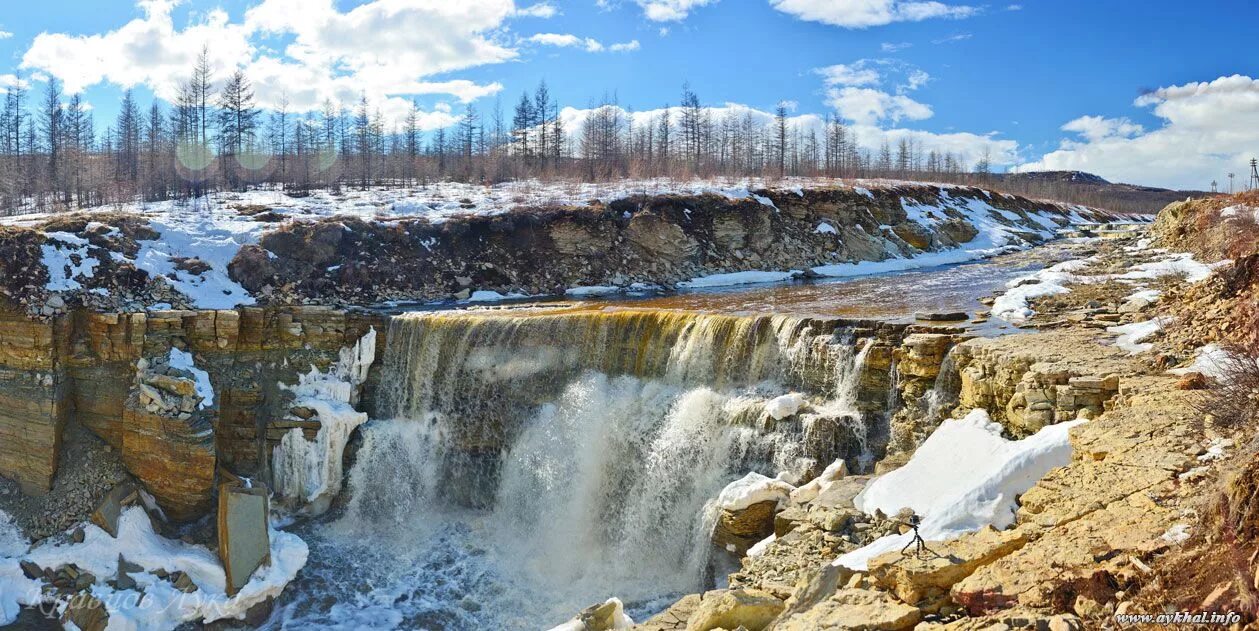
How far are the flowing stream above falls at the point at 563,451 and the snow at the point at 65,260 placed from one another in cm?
784

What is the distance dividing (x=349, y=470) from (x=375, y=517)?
1.15 metres

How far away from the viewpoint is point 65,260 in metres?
18.6

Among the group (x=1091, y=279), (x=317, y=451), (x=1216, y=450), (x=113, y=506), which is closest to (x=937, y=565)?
(x=1216, y=450)

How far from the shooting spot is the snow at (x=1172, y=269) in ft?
52.2

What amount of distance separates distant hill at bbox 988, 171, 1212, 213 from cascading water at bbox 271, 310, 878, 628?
79.1m

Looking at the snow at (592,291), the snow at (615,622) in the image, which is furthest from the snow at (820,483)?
the snow at (592,291)

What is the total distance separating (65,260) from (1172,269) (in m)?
26.3

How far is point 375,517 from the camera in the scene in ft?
47.8

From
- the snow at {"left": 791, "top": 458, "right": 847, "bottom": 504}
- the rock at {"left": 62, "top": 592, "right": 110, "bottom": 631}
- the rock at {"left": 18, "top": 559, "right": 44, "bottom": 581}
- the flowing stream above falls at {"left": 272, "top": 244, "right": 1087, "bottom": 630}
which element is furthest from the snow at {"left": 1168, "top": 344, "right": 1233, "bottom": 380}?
the rock at {"left": 18, "top": 559, "right": 44, "bottom": 581}

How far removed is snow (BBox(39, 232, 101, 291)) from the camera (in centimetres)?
1742

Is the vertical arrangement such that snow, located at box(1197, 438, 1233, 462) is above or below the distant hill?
below

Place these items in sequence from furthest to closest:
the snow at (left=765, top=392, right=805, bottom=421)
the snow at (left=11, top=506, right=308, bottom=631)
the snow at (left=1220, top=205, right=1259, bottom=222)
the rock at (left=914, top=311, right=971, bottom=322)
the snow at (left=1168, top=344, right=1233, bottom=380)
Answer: the snow at (left=1220, top=205, right=1259, bottom=222)
the rock at (left=914, top=311, right=971, bottom=322)
the snow at (left=765, top=392, right=805, bottom=421)
the snow at (left=11, top=506, right=308, bottom=631)
the snow at (left=1168, top=344, right=1233, bottom=380)

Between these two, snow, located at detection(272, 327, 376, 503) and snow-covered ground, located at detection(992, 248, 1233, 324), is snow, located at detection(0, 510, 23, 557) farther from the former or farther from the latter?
snow-covered ground, located at detection(992, 248, 1233, 324)

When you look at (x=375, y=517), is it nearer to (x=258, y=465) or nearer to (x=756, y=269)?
(x=258, y=465)
